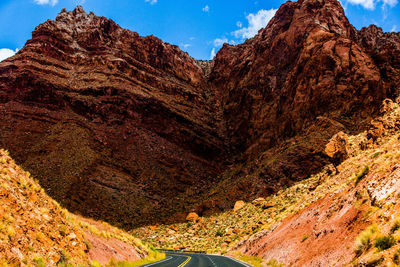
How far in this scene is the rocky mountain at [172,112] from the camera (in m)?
42.9

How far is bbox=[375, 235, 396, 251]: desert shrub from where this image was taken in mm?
6715

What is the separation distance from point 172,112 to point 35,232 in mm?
65136

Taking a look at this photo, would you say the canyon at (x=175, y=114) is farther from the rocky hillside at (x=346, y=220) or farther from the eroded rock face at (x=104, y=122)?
the rocky hillside at (x=346, y=220)

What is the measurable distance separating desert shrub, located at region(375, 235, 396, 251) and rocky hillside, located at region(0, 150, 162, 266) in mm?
9418

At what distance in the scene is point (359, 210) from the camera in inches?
406

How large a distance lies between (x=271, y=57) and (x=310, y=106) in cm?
3026

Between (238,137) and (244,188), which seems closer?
(244,188)

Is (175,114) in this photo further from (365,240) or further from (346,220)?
(365,240)

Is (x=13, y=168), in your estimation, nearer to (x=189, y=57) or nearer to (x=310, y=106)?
(x=310, y=106)

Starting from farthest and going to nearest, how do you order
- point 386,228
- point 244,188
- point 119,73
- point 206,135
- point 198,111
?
point 198,111, point 206,135, point 119,73, point 244,188, point 386,228

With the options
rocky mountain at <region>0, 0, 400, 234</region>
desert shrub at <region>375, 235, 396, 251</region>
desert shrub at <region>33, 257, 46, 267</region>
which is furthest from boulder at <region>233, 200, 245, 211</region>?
desert shrub at <region>33, 257, 46, 267</region>

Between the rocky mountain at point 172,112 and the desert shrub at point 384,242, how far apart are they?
2196 centimetres

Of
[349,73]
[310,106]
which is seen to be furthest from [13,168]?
[349,73]

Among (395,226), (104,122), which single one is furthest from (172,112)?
(395,226)
